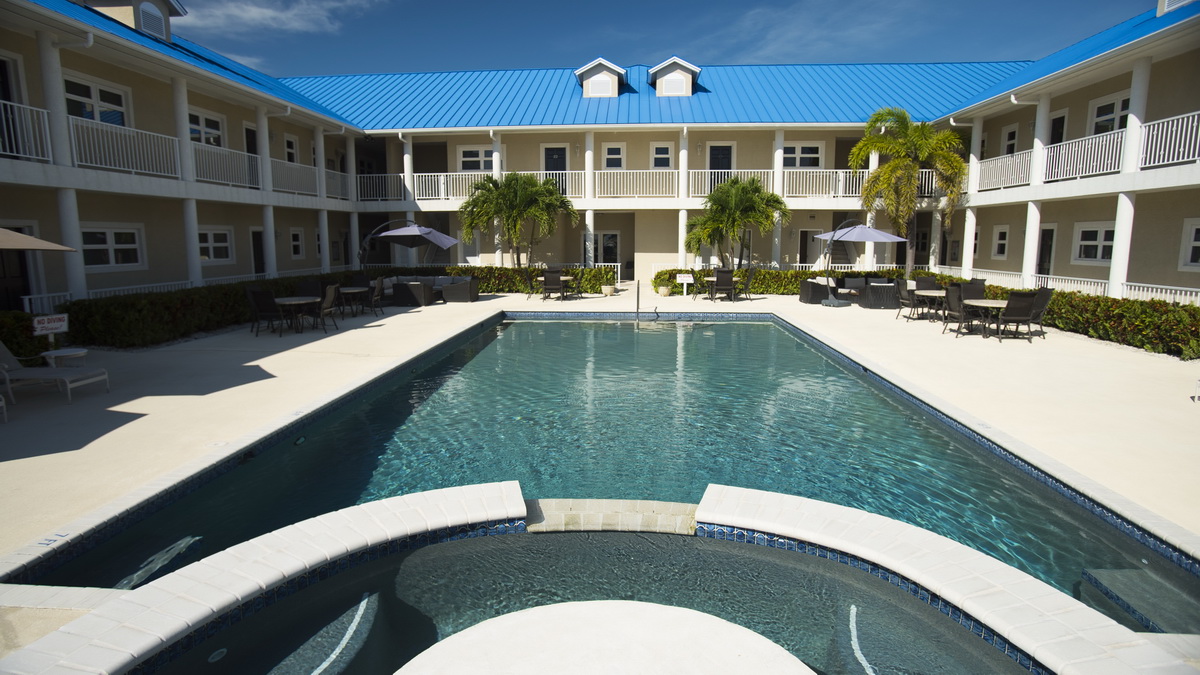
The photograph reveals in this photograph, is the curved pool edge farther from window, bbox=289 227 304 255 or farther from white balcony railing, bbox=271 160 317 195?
window, bbox=289 227 304 255

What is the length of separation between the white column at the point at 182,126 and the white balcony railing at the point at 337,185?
6.89 metres

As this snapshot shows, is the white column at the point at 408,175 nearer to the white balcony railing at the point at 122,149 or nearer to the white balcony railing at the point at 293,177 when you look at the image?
the white balcony railing at the point at 293,177

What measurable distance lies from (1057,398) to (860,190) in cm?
1550

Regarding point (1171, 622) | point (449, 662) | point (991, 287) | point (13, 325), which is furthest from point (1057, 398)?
point (13, 325)

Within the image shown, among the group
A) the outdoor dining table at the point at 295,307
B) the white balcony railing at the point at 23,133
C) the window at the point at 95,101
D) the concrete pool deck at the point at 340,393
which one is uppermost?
the window at the point at 95,101

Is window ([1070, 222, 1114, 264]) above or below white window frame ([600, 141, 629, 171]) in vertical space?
below

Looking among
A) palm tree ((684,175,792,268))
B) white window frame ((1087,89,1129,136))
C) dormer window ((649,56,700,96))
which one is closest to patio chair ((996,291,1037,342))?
white window frame ((1087,89,1129,136))

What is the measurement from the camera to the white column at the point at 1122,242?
1371cm

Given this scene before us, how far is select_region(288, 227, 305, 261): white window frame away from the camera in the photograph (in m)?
22.1

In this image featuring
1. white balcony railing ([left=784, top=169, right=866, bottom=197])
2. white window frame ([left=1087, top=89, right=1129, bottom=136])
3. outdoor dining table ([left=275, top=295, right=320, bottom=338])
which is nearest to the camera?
outdoor dining table ([left=275, top=295, right=320, bottom=338])

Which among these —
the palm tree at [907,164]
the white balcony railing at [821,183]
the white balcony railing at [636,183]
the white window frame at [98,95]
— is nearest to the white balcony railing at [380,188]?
the white balcony railing at [636,183]

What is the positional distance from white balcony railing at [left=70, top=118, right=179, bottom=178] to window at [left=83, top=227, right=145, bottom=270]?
166 centimetres

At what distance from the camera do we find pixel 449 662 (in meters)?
3.41

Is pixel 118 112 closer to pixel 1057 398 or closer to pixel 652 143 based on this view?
pixel 652 143
